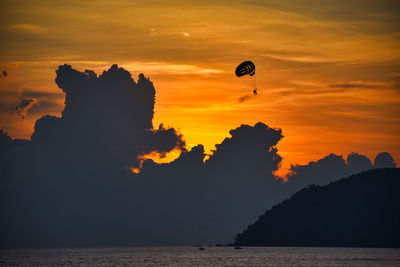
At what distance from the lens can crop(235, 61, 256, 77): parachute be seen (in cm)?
16850

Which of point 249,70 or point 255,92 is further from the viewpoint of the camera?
point 249,70

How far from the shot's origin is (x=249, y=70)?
169m

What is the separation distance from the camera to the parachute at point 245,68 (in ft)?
553

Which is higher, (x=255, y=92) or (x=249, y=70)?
(x=249, y=70)

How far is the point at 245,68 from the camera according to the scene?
561 ft

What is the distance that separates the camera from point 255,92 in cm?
14312

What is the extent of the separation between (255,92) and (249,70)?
27.0 meters
